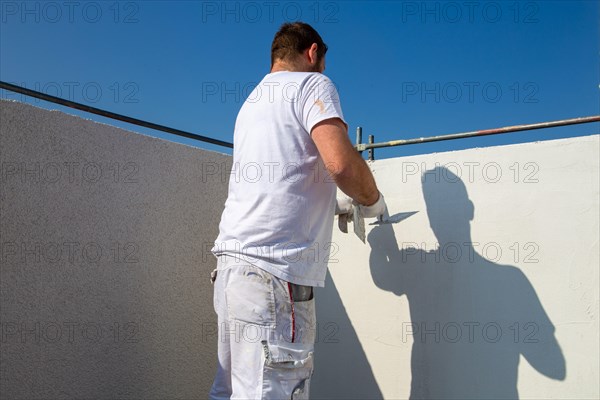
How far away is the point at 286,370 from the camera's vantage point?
4.71 feet

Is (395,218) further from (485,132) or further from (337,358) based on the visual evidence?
(337,358)

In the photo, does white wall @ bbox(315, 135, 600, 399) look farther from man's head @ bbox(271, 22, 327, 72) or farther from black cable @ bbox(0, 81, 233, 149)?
black cable @ bbox(0, 81, 233, 149)

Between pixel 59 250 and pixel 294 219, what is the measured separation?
1060 mm

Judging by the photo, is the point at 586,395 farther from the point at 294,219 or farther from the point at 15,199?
the point at 15,199

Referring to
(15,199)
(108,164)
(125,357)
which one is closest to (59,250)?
(15,199)

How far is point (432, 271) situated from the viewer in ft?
7.38

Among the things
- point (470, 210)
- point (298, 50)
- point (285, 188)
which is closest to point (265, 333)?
point (285, 188)

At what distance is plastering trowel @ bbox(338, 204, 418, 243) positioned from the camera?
202 centimetres

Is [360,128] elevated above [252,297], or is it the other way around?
[360,128]

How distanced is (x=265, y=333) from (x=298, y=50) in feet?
3.11

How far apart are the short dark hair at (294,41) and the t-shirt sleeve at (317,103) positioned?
230mm

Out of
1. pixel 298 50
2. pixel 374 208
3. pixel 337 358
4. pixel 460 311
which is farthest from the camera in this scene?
pixel 337 358

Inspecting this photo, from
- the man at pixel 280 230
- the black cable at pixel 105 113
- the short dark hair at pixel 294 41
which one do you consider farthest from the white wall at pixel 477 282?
the black cable at pixel 105 113

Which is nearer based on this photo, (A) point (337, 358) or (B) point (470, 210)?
(B) point (470, 210)
